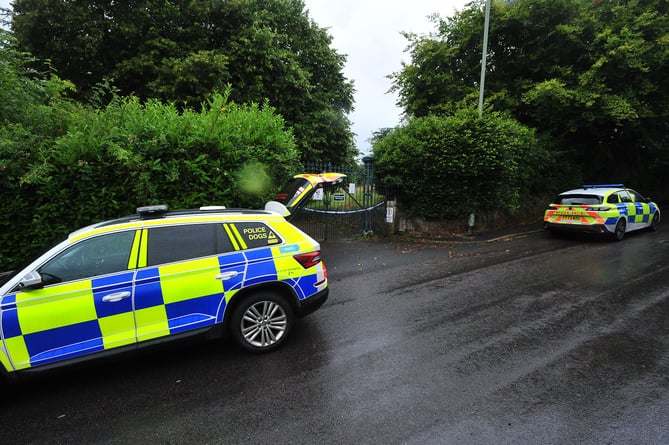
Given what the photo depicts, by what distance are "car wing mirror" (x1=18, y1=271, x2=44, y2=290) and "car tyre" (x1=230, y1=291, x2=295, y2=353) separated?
171 centimetres

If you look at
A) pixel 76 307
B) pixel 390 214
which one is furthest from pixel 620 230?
pixel 76 307

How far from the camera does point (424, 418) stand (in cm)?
265

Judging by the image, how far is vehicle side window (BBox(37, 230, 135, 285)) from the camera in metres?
3.03

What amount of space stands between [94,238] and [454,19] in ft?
63.8

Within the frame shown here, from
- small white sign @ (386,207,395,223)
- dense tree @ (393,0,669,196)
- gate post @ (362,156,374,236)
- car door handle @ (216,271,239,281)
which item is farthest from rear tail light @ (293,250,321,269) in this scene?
dense tree @ (393,0,669,196)

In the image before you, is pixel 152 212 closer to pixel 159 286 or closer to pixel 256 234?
pixel 159 286

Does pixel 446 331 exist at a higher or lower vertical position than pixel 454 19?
lower

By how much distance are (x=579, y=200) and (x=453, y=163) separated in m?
3.66

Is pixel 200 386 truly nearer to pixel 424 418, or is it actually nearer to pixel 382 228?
pixel 424 418

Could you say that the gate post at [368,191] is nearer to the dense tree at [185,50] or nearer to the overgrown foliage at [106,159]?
the overgrown foliage at [106,159]

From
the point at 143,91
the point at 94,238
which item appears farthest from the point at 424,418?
the point at 143,91

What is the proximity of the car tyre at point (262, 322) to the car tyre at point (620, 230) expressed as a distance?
10.2 m

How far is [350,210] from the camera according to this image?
34.3 ft

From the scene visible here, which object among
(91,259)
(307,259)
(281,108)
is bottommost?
(307,259)
